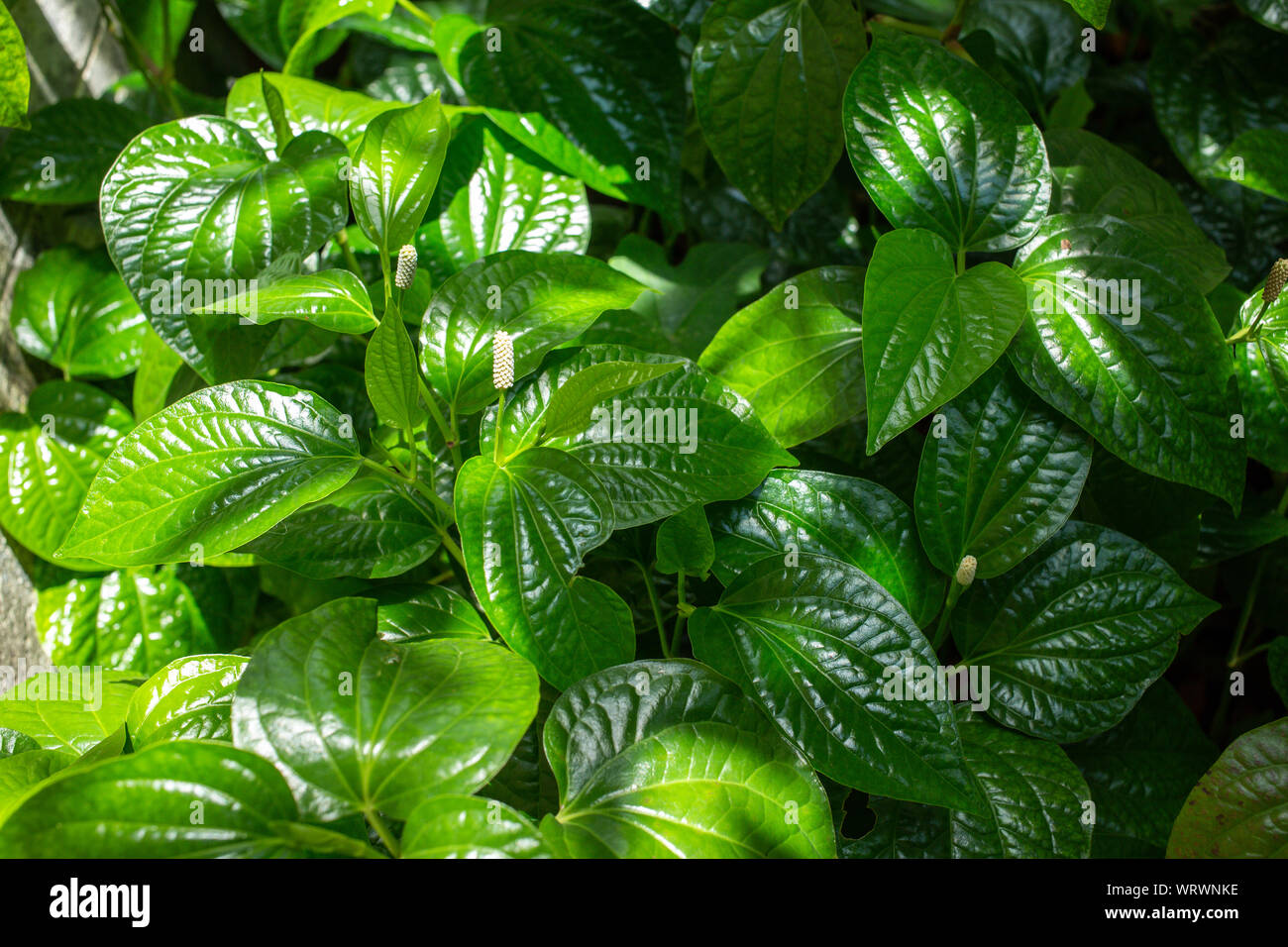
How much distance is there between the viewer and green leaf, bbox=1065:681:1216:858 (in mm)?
929

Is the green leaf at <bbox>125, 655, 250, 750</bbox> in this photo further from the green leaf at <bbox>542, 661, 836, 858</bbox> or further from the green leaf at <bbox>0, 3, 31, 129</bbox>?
the green leaf at <bbox>0, 3, 31, 129</bbox>

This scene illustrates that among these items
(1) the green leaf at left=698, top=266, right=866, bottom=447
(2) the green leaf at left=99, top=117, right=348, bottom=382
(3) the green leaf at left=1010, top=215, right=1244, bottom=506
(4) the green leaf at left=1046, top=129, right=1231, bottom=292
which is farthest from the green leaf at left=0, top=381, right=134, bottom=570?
(4) the green leaf at left=1046, top=129, right=1231, bottom=292

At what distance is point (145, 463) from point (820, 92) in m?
0.82

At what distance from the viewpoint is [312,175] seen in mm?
971

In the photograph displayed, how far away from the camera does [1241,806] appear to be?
815 millimetres

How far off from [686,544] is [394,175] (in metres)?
0.45

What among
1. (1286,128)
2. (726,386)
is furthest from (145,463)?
(1286,128)

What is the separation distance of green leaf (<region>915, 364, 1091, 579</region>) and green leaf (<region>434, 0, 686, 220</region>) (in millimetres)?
458

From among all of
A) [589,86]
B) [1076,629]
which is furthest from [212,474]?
[1076,629]

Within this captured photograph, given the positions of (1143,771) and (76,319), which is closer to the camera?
(1143,771)

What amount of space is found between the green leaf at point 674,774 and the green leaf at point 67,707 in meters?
0.46

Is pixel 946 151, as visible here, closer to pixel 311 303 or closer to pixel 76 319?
pixel 311 303
